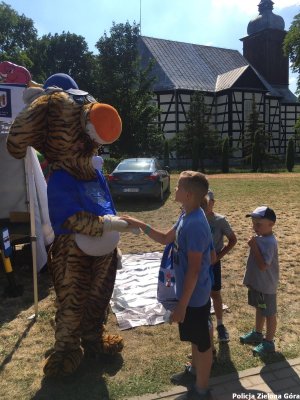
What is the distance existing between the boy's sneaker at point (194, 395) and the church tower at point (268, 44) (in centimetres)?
4786

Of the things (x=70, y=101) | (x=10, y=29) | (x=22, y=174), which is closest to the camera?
(x=70, y=101)

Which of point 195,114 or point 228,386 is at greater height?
point 195,114

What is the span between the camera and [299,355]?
3381 mm

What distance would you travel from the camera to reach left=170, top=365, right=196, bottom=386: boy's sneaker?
303 centimetres

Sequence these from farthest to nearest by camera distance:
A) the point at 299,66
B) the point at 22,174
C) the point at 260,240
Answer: the point at 299,66
the point at 22,174
the point at 260,240

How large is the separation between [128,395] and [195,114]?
31.1 m

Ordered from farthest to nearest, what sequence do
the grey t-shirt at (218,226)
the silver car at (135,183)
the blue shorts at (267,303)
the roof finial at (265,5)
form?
1. the roof finial at (265,5)
2. the silver car at (135,183)
3. the grey t-shirt at (218,226)
4. the blue shorts at (267,303)

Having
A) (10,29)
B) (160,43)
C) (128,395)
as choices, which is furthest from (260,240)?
(10,29)

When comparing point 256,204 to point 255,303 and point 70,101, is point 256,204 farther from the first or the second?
point 70,101

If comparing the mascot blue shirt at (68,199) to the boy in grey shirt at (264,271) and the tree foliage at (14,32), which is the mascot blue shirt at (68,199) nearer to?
the boy in grey shirt at (264,271)

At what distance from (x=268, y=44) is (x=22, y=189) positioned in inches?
1789

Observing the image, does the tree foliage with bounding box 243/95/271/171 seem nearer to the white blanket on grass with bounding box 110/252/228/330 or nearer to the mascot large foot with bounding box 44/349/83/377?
the white blanket on grass with bounding box 110/252/228/330

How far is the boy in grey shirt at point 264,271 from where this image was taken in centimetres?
325

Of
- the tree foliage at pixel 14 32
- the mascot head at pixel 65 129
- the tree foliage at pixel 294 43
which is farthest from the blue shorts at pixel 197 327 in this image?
the tree foliage at pixel 14 32
